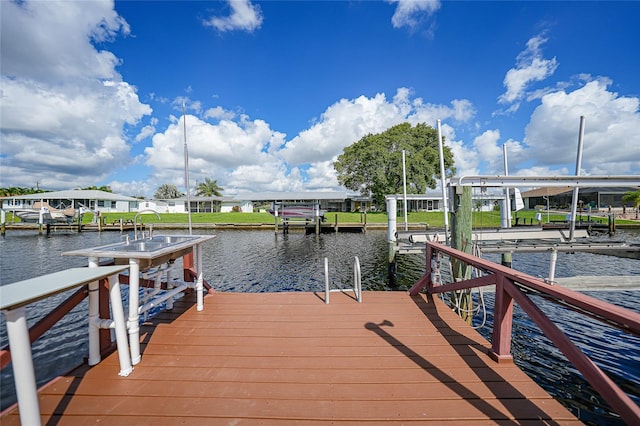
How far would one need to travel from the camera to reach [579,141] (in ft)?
38.4

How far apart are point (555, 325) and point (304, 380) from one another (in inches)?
88.2

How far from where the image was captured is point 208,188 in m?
63.4

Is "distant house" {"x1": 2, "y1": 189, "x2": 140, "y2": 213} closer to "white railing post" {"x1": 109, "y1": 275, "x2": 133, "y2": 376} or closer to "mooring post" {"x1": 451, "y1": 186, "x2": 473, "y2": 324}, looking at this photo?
"white railing post" {"x1": 109, "y1": 275, "x2": 133, "y2": 376}

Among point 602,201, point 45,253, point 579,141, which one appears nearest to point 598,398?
point 579,141

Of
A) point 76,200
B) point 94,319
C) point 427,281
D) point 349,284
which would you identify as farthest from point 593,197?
point 76,200

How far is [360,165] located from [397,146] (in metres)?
5.89

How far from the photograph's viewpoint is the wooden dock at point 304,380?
2.27m

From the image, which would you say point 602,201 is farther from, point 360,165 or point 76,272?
point 76,272

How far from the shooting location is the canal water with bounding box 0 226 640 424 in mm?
4504

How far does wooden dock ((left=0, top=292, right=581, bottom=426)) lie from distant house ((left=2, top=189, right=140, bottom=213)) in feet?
167

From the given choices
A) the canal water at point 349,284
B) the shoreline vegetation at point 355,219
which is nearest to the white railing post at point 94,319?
the canal water at point 349,284

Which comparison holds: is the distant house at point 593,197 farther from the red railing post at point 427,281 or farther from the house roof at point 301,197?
the red railing post at point 427,281

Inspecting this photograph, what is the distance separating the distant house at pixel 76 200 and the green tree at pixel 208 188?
1482 cm

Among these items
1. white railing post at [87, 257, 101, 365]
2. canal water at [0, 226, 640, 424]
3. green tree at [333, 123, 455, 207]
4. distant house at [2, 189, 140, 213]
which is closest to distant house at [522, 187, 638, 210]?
green tree at [333, 123, 455, 207]
